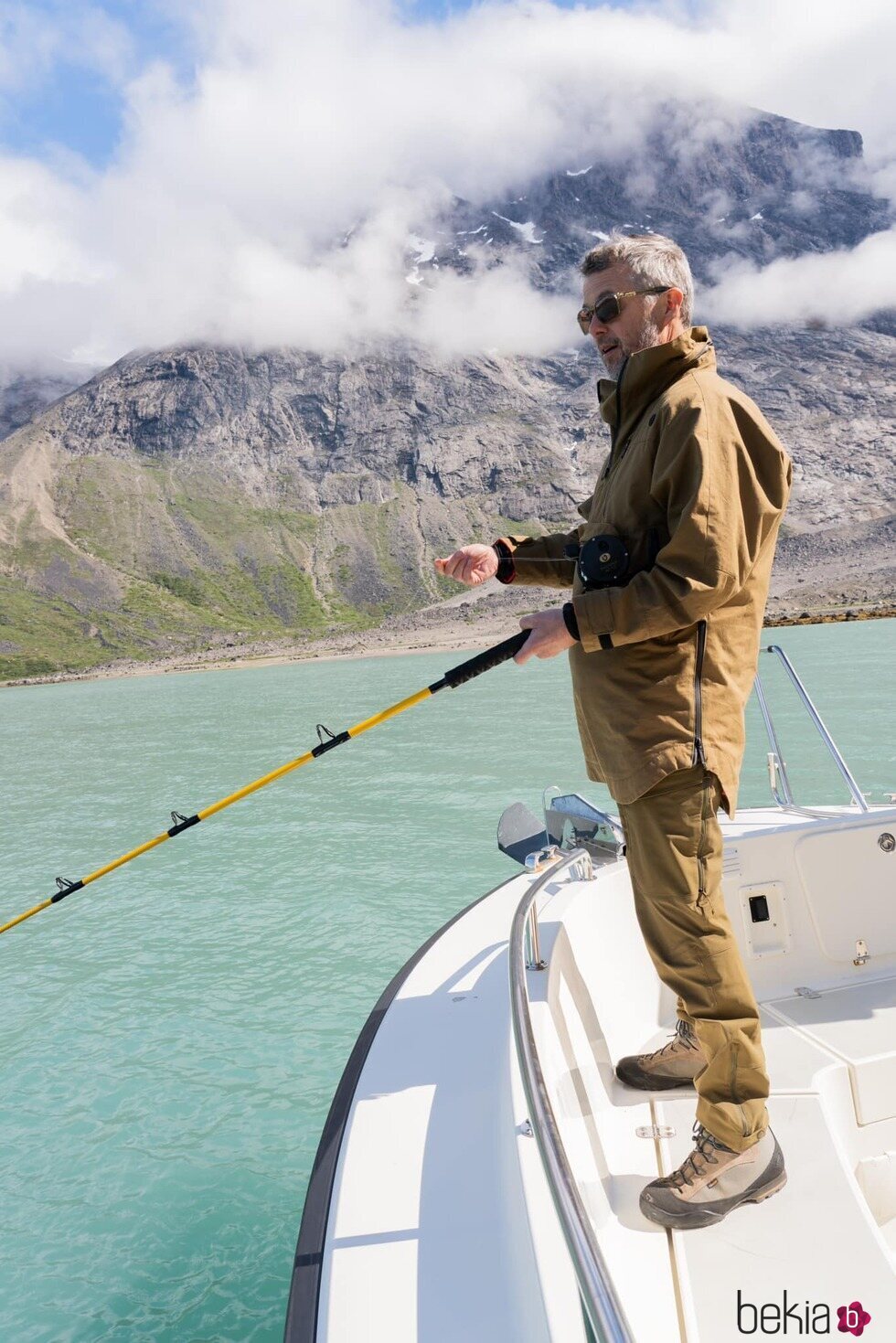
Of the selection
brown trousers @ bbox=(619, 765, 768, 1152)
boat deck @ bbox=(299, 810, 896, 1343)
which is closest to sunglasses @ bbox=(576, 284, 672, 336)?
brown trousers @ bbox=(619, 765, 768, 1152)

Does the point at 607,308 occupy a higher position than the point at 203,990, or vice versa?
the point at 607,308

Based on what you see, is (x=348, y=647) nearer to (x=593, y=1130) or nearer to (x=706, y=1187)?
(x=593, y=1130)

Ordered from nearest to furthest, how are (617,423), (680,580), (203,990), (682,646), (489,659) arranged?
(680,580), (682,646), (617,423), (489,659), (203,990)

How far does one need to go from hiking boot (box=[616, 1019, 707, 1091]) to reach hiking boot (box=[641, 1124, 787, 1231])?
1.80 ft

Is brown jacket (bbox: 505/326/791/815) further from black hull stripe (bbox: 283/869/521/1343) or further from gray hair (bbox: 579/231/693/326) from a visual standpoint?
black hull stripe (bbox: 283/869/521/1343)

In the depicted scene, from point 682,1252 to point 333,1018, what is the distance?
4120 mm

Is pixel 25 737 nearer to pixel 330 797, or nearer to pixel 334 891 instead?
pixel 330 797

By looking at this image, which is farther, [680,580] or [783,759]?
[783,759]

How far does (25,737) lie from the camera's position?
104ft

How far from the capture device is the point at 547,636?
2.09 meters

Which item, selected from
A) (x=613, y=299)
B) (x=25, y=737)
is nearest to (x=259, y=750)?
(x=25, y=737)

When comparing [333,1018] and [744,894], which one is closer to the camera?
[744,894]

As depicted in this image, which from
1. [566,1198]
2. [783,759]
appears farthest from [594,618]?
[783,759]

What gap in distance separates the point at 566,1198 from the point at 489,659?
1435 mm
